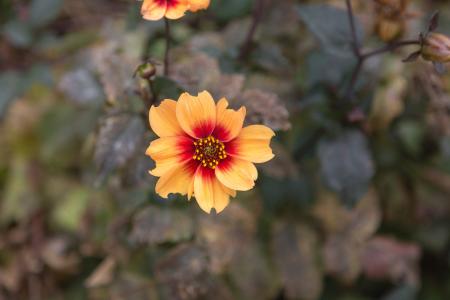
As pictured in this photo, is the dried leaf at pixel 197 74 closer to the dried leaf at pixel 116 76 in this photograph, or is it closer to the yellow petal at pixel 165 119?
the dried leaf at pixel 116 76

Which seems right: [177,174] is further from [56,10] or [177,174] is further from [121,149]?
[56,10]

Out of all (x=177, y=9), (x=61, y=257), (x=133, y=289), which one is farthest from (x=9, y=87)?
(x=177, y=9)

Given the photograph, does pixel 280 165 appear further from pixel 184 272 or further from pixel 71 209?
pixel 71 209

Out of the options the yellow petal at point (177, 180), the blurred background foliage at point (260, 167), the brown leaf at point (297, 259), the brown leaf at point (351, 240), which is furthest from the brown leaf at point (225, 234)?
the yellow petal at point (177, 180)

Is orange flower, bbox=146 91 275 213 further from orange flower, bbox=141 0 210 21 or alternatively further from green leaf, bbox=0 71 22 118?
green leaf, bbox=0 71 22 118

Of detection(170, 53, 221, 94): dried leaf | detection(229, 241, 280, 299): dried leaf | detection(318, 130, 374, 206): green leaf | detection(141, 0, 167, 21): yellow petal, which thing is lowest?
detection(229, 241, 280, 299): dried leaf

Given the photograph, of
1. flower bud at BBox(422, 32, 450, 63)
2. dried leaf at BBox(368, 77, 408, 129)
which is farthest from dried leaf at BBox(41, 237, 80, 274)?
flower bud at BBox(422, 32, 450, 63)

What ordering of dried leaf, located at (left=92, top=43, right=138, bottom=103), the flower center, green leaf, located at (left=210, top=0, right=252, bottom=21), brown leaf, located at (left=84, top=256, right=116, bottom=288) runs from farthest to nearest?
1. green leaf, located at (left=210, top=0, right=252, bottom=21)
2. brown leaf, located at (left=84, top=256, right=116, bottom=288)
3. dried leaf, located at (left=92, top=43, right=138, bottom=103)
4. the flower center
